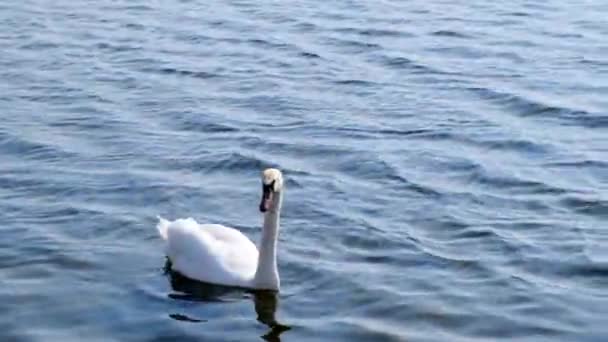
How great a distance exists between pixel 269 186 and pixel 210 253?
126 cm

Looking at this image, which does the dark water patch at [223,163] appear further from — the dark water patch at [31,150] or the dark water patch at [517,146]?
the dark water patch at [517,146]

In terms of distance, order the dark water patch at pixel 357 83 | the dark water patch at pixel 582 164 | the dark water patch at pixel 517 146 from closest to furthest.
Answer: the dark water patch at pixel 582 164 < the dark water patch at pixel 517 146 < the dark water patch at pixel 357 83

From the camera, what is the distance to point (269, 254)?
15.0 meters

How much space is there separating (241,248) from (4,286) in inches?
92.3

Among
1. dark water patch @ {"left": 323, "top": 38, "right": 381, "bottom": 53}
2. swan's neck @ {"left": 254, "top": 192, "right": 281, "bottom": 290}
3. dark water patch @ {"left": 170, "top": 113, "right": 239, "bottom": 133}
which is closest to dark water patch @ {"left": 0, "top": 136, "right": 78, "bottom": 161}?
dark water patch @ {"left": 170, "top": 113, "right": 239, "bottom": 133}

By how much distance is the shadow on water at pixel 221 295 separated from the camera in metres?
14.6

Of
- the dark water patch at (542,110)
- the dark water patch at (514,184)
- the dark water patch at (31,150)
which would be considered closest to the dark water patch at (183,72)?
the dark water patch at (542,110)

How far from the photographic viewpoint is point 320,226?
672 inches

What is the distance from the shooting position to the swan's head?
48.0ft

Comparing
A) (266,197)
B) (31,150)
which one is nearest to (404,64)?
(31,150)

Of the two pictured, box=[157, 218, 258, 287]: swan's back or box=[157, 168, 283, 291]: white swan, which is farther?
box=[157, 218, 258, 287]: swan's back

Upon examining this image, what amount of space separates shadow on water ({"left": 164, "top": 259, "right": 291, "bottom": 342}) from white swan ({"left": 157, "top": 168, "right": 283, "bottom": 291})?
6 centimetres

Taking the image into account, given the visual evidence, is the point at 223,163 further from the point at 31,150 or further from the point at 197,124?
the point at 31,150

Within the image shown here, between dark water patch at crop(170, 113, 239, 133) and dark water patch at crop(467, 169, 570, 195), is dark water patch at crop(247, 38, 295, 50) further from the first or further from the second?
dark water patch at crop(467, 169, 570, 195)
